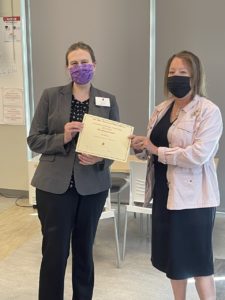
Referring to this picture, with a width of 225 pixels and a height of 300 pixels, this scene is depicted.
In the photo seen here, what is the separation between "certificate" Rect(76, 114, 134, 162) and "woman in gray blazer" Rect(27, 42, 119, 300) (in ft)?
0.13

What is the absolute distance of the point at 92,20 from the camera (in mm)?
4656

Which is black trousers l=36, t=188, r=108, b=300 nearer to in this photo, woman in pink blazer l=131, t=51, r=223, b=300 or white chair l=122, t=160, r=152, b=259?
woman in pink blazer l=131, t=51, r=223, b=300

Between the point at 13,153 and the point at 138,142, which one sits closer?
the point at 138,142

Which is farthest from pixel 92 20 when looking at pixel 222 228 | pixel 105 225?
pixel 222 228

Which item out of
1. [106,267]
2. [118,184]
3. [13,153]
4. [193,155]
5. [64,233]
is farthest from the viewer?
[13,153]

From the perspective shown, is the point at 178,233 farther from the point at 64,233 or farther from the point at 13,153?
the point at 13,153

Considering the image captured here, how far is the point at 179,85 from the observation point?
212 cm

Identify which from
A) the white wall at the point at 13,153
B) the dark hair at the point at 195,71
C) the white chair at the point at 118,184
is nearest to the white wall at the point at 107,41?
the white wall at the point at 13,153

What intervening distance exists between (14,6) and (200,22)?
198 cm

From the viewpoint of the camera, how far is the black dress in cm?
216

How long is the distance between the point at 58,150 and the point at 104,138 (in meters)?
0.24

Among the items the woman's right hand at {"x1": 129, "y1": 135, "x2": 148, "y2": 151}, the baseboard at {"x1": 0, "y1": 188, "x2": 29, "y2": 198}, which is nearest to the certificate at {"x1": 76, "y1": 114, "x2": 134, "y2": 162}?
the woman's right hand at {"x1": 129, "y1": 135, "x2": 148, "y2": 151}

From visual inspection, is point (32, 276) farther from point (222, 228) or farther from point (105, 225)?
point (222, 228)

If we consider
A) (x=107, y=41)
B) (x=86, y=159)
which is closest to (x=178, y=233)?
(x=86, y=159)
